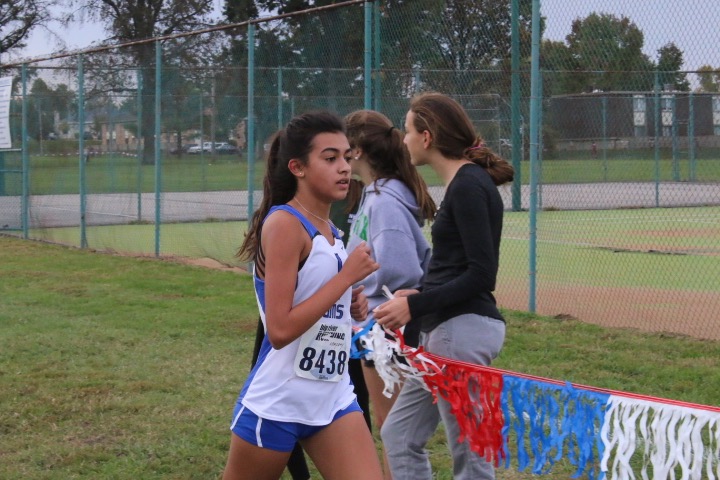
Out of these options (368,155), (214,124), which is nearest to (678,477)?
(368,155)

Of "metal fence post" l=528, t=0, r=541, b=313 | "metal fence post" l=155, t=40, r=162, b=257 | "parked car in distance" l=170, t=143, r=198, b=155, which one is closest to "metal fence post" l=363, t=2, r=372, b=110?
Result: "metal fence post" l=528, t=0, r=541, b=313

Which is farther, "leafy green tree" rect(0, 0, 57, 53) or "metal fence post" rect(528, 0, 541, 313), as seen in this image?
"leafy green tree" rect(0, 0, 57, 53)

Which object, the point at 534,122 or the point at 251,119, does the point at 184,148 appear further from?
the point at 534,122

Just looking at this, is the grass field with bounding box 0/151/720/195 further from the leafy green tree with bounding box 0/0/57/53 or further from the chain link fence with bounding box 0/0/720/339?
the leafy green tree with bounding box 0/0/57/53

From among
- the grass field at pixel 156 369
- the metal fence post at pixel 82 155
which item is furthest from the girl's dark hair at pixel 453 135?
the metal fence post at pixel 82 155

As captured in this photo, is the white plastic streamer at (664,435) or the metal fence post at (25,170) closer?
the white plastic streamer at (664,435)

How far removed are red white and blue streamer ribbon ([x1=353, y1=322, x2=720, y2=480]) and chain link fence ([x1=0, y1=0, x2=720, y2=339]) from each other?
5.67 meters

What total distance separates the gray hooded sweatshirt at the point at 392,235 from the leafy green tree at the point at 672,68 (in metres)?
6.31

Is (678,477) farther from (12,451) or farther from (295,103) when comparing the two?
(295,103)

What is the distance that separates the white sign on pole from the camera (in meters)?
18.5

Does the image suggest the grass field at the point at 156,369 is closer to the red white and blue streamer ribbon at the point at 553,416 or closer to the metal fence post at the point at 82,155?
the red white and blue streamer ribbon at the point at 553,416

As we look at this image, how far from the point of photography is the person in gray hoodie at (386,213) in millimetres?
4461

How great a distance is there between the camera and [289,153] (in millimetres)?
3674

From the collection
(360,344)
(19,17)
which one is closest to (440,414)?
(360,344)
